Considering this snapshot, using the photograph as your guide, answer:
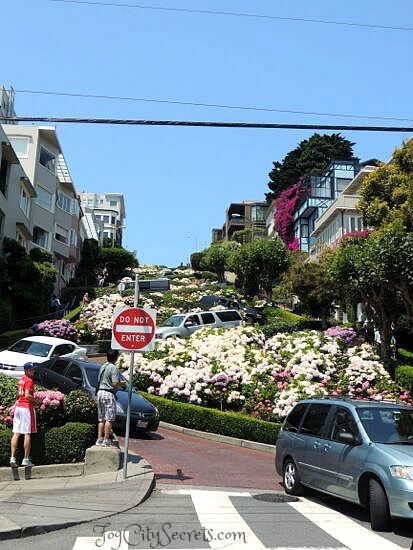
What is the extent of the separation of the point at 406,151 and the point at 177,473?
19851 millimetres

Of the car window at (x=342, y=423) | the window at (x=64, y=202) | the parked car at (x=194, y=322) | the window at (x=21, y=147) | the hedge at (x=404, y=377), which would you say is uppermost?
the window at (x=21, y=147)

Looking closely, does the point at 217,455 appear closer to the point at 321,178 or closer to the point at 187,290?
the point at 187,290

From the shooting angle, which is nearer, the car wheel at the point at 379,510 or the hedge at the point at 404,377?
the car wheel at the point at 379,510

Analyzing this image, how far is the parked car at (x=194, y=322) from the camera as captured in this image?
29.6 meters

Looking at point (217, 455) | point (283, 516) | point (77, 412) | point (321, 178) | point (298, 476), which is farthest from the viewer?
point (321, 178)

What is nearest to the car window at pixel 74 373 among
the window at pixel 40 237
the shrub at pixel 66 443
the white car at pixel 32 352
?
the white car at pixel 32 352

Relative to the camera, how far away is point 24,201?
135 ft

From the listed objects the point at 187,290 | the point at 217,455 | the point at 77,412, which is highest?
the point at 187,290

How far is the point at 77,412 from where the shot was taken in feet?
34.6

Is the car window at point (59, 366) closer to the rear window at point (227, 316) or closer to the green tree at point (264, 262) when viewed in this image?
the rear window at point (227, 316)

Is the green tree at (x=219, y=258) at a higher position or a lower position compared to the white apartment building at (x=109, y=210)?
lower

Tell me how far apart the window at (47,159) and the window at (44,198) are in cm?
214

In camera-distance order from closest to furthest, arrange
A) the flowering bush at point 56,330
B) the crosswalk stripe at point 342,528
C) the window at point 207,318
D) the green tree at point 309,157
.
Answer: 1. the crosswalk stripe at point 342,528
2. the flowering bush at point 56,330
3. the window at point 207,318
4. the green tree at point 309,157

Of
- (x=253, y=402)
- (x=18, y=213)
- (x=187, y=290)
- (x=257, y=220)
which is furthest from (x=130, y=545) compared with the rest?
(x=257, y=220)
